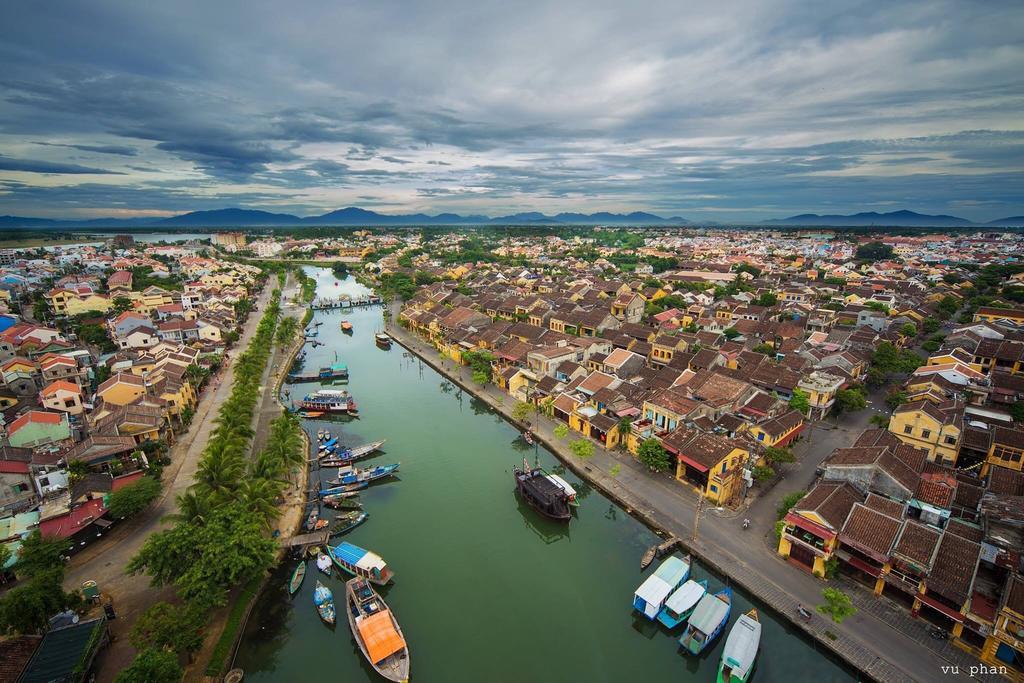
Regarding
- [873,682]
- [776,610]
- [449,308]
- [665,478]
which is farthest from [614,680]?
[449,308]

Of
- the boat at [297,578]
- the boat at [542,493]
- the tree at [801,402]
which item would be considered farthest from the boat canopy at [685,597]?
the tree at [801,402]

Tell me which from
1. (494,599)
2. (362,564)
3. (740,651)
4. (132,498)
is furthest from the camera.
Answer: (132,498)

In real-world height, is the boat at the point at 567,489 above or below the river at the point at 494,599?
above

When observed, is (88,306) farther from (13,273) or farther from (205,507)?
(205,507)

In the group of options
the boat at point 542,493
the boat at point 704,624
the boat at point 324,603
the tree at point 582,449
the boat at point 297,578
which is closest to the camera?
the boat at point 704,624

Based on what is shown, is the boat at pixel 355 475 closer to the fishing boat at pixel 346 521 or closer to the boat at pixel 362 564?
the fishing boat at pixel 346 521

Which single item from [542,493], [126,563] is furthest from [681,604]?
[126,563]

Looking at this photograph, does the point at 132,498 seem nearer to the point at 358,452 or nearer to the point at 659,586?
the point at 358,452
